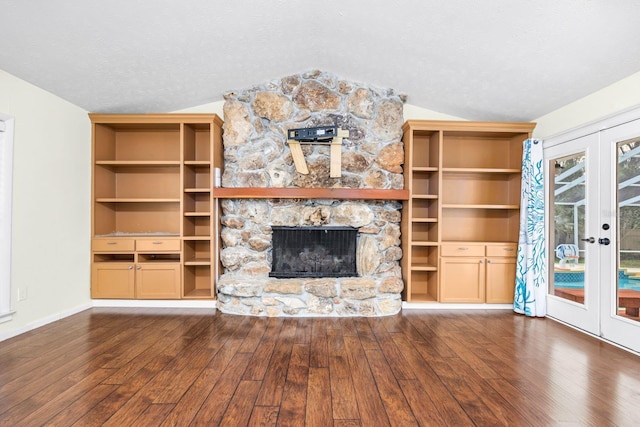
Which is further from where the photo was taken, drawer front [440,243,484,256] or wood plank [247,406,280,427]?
drawer front [440,243,484,256]

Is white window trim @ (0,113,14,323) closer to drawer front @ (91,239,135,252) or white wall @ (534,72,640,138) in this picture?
drawer front @ (91,239,135,252)

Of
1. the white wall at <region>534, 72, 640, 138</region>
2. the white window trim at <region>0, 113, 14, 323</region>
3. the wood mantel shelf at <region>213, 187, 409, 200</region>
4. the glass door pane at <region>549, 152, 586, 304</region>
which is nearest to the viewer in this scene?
the white wall at <region>534, 72, 640, 138</region>

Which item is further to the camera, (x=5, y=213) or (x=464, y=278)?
(x=464, y=278)

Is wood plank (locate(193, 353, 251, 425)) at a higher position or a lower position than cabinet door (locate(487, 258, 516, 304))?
lower

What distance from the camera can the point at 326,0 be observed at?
275 cm

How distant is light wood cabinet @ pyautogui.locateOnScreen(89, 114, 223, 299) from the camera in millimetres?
3963

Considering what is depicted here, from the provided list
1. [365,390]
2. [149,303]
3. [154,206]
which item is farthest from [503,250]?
[154,206]

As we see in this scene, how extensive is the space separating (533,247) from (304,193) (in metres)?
2.66

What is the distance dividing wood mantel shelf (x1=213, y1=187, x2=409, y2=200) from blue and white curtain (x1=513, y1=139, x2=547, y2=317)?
4.87ft

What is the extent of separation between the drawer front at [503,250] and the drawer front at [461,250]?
11 centimetres

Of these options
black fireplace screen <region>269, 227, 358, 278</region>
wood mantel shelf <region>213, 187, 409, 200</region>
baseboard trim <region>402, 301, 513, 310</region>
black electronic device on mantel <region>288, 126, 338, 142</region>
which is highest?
black electronic device on mantel <region>288, 126, 338, 142</region>

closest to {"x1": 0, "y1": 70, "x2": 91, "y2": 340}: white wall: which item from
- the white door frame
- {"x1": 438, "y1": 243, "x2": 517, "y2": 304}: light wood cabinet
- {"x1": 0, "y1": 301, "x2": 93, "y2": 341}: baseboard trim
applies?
{"x1": 0, "y1": 301, "x2": 93, "y2": 341}: baseboard trim

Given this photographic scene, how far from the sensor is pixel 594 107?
3162mm

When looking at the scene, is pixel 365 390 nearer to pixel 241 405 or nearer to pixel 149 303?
pixel 241 405
